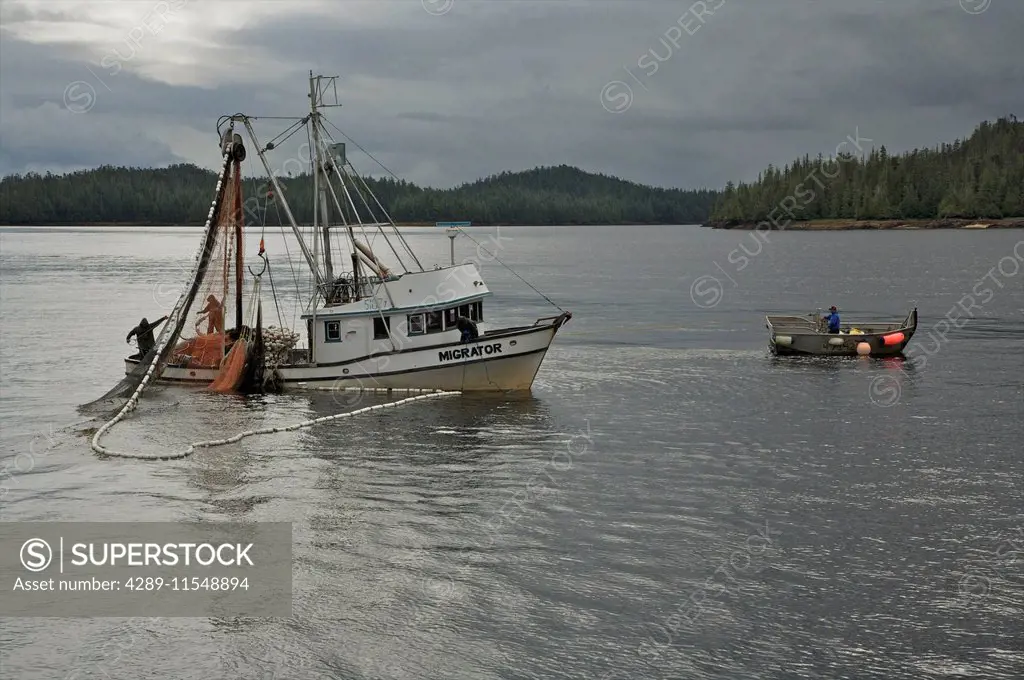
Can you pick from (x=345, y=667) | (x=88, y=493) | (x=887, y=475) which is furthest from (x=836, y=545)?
(x=88, y=493)

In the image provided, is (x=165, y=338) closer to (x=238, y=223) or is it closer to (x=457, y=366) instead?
(x=238, y=223)

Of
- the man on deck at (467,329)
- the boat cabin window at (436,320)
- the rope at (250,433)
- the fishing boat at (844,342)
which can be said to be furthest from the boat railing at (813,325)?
the rope at (250,433)

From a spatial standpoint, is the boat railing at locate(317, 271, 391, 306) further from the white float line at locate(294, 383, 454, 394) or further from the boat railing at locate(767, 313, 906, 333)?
the boat railing at locate(767, 313, 906, 333)

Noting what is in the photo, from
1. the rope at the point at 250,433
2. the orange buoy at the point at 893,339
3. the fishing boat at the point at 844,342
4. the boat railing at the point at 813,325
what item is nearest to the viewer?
the rope at the point at 250,433

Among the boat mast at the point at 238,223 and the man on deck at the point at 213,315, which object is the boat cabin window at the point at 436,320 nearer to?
the boat mast at the point at 238,223

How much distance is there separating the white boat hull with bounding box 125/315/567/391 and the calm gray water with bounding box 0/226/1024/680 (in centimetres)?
97

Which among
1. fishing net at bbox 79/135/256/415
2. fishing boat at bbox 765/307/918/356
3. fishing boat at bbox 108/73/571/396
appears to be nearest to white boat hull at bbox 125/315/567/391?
fishing boat at bbox 108/73/571/396

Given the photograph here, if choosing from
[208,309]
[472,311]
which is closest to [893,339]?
[472,311]

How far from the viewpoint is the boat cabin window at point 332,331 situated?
38188mm

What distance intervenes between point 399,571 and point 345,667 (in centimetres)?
371

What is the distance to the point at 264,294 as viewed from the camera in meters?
96.5

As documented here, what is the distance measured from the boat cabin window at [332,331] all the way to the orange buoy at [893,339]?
2605 cm

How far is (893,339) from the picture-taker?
4919cm

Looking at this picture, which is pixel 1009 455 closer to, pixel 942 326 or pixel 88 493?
pixel 88 493
